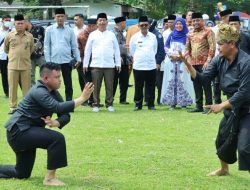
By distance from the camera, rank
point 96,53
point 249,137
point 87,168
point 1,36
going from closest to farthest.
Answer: point 249,137
point 87,168
point 96,53
point 1,36

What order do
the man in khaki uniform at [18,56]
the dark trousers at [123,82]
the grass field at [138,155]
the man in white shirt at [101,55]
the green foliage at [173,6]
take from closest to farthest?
the grass field at [138,155] < the man in khaki uniform at [18,56] < the man in white shirt at [101,55] < the dark trousers at [123,82] < the green foliage at [173,6]

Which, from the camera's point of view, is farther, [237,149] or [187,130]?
[187,130]

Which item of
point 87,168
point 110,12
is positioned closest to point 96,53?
point 87,168

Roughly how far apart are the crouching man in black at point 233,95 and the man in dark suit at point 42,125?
152 cm

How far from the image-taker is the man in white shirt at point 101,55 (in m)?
13.6

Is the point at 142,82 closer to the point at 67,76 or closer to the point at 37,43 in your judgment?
the point at 67,76

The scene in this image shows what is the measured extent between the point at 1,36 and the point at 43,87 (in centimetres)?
1018

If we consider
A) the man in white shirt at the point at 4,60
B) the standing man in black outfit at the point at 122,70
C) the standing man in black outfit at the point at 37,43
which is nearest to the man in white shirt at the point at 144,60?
the standing man in black outfit at the point at 122,70

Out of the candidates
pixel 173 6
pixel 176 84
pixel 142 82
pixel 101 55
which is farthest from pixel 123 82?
pixel 173 6

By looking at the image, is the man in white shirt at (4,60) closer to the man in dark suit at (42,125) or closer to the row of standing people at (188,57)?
the row of standing people at (188,57)

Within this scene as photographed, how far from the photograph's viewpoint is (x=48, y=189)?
693cm

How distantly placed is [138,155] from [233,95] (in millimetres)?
2358

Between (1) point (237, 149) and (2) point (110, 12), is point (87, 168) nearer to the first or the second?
(1) point (237, 149)

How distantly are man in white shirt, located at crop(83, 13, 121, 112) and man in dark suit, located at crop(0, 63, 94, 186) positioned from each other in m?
6.30
